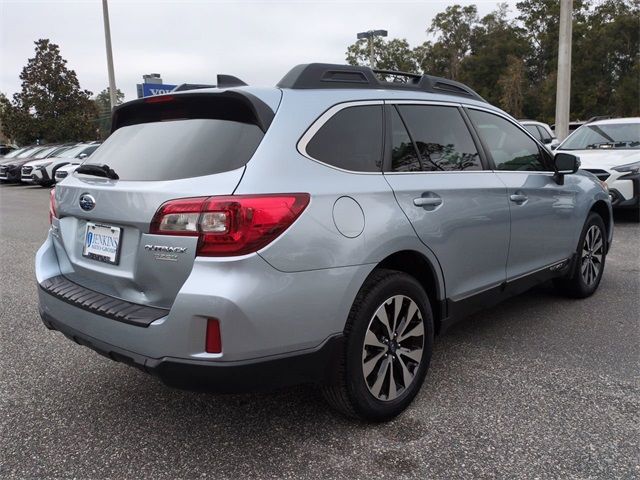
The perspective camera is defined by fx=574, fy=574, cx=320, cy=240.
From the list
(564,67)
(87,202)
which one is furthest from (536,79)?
(87,202)

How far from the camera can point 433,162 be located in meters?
3.30

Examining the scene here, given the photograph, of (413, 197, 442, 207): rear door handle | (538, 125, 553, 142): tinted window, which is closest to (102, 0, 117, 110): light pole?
(538, 125, 553, 142): tinted window

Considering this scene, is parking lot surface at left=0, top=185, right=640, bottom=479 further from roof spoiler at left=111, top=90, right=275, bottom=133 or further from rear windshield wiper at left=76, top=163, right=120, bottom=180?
roof spoiler at left=111, top=90, right=275, bottom=133

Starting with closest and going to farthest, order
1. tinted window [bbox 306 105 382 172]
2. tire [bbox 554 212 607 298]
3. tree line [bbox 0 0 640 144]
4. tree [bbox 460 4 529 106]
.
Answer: tinted window [bbox 306 105 382 172] → tire [bbox 554 212 607 298] → tree line [bbox 0 0 640 144] → tree [bbox 460 4 529 106]

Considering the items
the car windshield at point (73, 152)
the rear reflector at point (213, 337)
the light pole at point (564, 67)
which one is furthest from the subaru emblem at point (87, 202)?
the car windshield at point (73, 152)

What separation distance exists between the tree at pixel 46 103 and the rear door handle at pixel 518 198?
38779mm

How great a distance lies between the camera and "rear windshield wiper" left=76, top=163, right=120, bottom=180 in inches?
112

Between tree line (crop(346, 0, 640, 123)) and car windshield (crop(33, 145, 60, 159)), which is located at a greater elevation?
tree line (crop(346, 0, 640, 123))

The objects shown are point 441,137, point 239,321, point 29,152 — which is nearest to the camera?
point 239,321

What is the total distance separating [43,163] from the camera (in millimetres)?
20656

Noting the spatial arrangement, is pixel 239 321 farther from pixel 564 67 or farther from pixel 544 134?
pixel 564 67

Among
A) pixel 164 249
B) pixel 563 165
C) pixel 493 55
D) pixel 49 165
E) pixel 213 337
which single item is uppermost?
pixel 493 55

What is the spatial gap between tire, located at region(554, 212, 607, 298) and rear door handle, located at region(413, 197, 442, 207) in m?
2.22

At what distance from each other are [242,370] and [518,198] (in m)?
2.36
